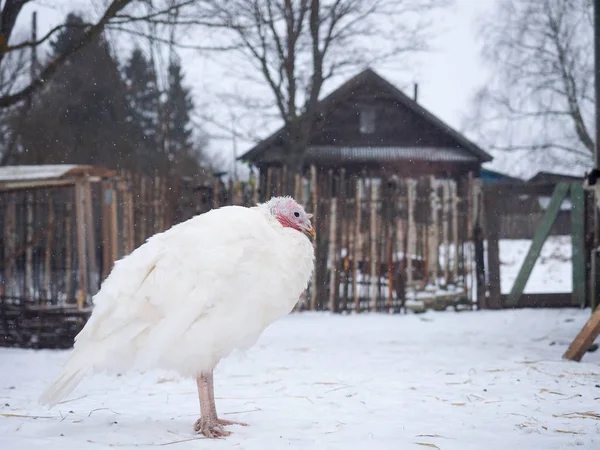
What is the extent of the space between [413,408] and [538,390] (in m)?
1.19

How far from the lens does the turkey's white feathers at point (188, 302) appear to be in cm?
334

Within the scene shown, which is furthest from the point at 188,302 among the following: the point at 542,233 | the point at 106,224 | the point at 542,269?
the point at 542,269

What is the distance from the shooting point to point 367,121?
76.2 ft

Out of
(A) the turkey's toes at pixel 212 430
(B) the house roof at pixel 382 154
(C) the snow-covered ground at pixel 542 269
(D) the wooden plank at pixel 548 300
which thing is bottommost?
(C) the snow-covered ground at pixel 542 269

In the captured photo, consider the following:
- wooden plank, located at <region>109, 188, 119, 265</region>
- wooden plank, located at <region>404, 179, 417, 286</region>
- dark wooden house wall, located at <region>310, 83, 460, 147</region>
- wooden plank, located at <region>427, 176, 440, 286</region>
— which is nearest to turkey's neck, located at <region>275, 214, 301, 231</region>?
wooden plank, located at <region>109, 188, 119, 265</region>

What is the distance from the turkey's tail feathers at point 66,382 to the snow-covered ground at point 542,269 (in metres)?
Answer: 8.33

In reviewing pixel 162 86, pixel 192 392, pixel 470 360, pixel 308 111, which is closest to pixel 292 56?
pixel 308 111

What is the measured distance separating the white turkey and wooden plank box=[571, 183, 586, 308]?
7064mm

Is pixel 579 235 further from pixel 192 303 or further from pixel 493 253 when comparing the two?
pixel 192 303

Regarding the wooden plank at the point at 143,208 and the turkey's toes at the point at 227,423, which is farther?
the wooden plank at the point at 143,208

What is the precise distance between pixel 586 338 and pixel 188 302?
164 inches

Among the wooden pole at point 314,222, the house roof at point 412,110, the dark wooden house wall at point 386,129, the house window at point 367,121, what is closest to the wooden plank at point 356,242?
the wooden pole at point 314,222

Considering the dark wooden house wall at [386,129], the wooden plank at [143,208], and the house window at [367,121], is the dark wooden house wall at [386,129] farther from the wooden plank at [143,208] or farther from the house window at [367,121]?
the wooden plank at [143,208]

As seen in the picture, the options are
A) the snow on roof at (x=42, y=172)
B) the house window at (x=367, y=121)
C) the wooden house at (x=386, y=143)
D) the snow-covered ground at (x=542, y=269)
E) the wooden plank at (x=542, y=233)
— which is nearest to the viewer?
the snow on roof at (x=42, y=172)
